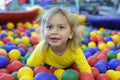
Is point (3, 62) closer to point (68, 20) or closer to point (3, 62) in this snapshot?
point (3, 62)

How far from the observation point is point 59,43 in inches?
41.6

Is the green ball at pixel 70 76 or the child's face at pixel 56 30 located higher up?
the child's face at pixel 56 30

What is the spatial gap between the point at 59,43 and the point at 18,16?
4.39 ft

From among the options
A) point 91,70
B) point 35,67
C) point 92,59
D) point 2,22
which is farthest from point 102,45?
point 2,22

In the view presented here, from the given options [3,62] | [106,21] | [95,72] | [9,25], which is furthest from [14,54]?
[106,21]

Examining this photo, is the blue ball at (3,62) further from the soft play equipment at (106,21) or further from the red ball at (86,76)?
the soft play equipment at (106,21)

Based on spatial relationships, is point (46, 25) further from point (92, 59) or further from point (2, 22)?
point (2, 22)

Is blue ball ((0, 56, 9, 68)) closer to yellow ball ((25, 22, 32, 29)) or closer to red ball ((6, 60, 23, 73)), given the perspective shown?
red ball ((6, 60, 23, 73))

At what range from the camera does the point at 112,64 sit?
124cm

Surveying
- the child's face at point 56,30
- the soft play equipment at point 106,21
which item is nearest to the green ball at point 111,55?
the child's face at point 56,30

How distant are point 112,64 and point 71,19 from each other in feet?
1.14

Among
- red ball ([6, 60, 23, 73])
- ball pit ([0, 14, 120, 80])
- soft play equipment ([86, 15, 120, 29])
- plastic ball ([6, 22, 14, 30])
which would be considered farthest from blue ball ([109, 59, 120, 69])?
plastic ball ([6, 22, 14, 30])

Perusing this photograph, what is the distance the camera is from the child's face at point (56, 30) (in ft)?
3.37

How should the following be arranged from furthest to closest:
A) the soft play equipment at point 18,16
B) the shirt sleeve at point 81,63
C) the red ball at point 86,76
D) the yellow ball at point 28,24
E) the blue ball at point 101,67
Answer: the yellow ball at point 28,24 < the soft play equipment at point 18,16 < the blue ball at point 101,67 < the shirt sleeve at point 81,63 < the red ball at point 86,76
